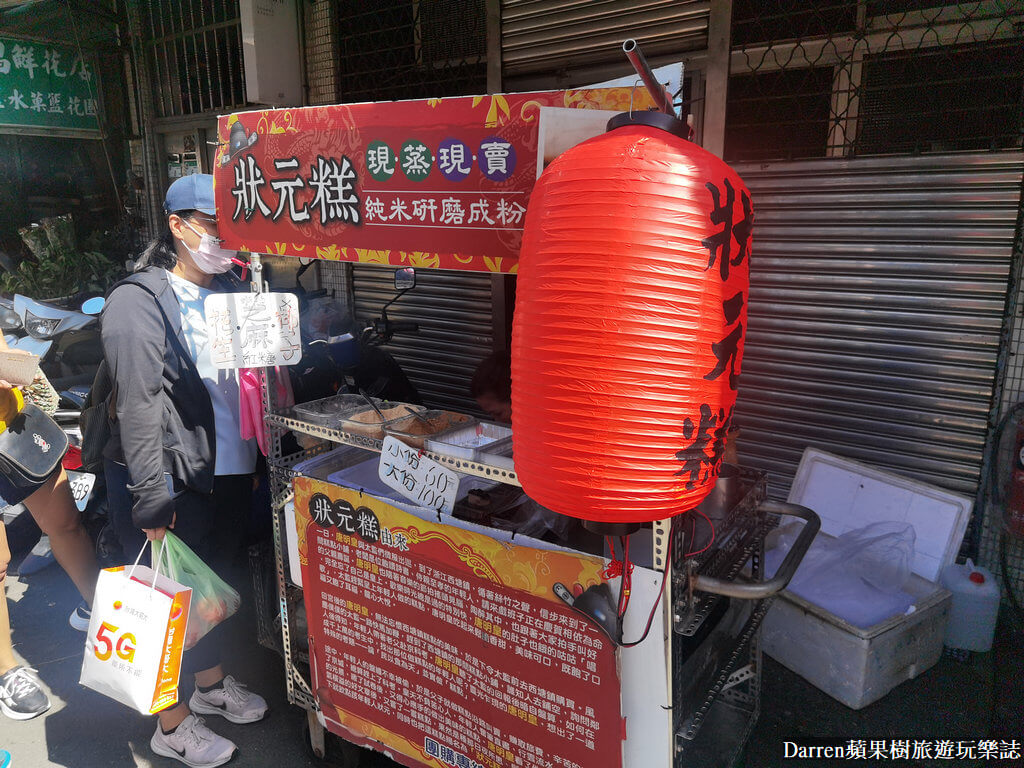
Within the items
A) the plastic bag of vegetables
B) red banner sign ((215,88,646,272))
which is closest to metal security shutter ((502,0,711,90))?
red banner sign ((215,88,646,272))

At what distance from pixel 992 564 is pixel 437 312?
513cm

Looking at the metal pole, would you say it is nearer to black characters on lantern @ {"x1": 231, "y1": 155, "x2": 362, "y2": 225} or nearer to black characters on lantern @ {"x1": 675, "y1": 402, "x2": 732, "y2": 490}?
black characters on lantern @ {"x1": 675, "y1": 402, "x2": 732, "y2": 490}

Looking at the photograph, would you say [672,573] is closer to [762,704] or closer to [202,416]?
[762,704]

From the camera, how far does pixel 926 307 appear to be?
4.53m

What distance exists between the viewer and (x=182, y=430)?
333 cm

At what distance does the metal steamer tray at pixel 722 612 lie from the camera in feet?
7.42

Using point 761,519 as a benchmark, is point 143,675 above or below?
below

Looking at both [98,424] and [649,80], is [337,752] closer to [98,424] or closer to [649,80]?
[98,424]

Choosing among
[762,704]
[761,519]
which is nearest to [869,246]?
[761,519]

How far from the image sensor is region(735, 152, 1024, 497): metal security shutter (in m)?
4.34

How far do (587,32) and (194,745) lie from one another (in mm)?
5738

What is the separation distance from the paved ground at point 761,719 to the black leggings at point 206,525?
24cm

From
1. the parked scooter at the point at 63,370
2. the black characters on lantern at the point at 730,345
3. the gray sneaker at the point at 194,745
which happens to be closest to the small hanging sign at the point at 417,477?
the black characters on lantern at the point at 730,345

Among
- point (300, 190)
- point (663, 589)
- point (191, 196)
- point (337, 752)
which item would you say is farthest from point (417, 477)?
point (191, 196)
